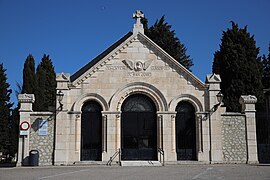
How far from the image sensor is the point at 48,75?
45969mm

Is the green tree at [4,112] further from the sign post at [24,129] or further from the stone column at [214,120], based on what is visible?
the stone column at [214,120]

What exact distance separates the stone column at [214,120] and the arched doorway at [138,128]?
3.52 metres

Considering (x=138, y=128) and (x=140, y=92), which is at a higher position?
(x=140, y=92)

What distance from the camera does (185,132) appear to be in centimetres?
2208

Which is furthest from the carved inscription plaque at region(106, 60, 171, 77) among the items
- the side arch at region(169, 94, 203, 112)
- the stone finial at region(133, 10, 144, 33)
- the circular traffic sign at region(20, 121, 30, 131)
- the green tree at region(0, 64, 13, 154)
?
the green tree at region(0, 64, 13, 154)

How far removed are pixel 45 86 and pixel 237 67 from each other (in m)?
23.8

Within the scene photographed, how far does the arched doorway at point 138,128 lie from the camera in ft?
71.2

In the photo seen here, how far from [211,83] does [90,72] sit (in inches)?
307

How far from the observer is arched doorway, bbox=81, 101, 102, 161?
70.7 feet

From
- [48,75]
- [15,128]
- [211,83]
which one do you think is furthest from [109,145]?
[48,75]

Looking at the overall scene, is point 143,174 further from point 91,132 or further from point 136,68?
point 136,68

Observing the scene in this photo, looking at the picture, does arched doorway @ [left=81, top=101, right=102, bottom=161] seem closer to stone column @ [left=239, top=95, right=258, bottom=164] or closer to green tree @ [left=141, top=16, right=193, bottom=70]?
stone column @ [left=239, top=95, right=258, bottom=164]

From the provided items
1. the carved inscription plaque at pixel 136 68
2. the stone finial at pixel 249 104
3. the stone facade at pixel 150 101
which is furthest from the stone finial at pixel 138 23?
the stone finial at pixel 249 104

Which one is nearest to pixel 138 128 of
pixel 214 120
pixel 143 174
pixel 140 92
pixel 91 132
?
pixel 140 92
